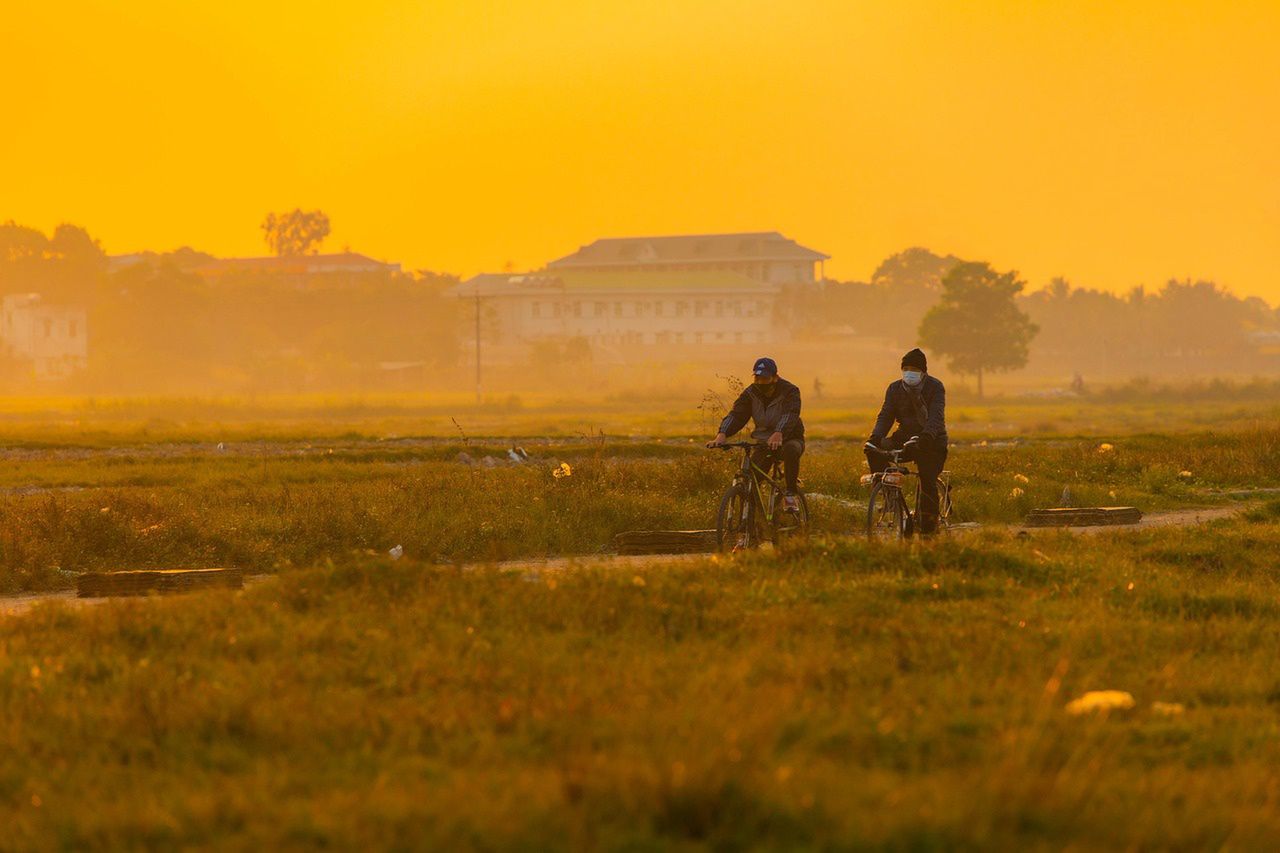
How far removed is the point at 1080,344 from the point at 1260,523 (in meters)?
182

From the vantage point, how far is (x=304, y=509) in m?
21.2

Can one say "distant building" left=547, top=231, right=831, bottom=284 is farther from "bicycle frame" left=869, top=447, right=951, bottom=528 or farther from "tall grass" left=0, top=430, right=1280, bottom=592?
"bicycle frame" left=869, top=447, right=951, bottom=528

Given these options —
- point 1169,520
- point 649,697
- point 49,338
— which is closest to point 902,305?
point 49,338

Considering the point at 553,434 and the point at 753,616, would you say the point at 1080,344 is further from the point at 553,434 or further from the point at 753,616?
the point at 753,616

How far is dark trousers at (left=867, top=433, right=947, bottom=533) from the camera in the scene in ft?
54.3

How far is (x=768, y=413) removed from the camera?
54.6ft

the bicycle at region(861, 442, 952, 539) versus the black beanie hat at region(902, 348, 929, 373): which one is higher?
the black beanie hat at region(902, 348, 929, 373)

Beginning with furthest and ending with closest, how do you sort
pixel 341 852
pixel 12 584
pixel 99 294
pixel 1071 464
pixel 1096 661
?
1. pixel 99 294
2. pixel 1071 464
3. pixel 12 584
4. pixel 1096 661
5. pixel 341 852

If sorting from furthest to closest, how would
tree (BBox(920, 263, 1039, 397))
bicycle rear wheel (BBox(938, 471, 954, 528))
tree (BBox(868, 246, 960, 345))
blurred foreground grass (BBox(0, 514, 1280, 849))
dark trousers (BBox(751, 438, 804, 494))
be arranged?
tree (BBox(868, 246, 960, 345))
tree (BBox(920, 263, 1039, 397))
bicycle rear wheel (BBox(938, 471, 954, 528))
dark trousers (BBox(751, 438, 804, 494))
blurred foreground grass (BBox(0, 514, 1280, 849))

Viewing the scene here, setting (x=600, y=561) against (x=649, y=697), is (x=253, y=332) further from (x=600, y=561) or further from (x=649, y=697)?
(x=649, y=697)

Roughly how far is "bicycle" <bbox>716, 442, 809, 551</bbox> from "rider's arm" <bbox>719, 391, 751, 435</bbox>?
0.17m

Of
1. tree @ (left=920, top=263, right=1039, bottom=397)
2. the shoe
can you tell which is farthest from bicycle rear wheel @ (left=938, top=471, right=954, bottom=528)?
tree @ (left=920, top=263, right=1039, bottom=397)

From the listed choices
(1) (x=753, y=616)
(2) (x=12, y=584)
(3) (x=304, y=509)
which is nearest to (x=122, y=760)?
(1) (x=753, y=616)

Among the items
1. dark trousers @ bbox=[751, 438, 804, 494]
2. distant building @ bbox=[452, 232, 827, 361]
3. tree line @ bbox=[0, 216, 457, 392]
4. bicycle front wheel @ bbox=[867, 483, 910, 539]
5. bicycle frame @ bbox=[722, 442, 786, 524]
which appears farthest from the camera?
distant building @ bbox=[452, 232, 827, 361]
